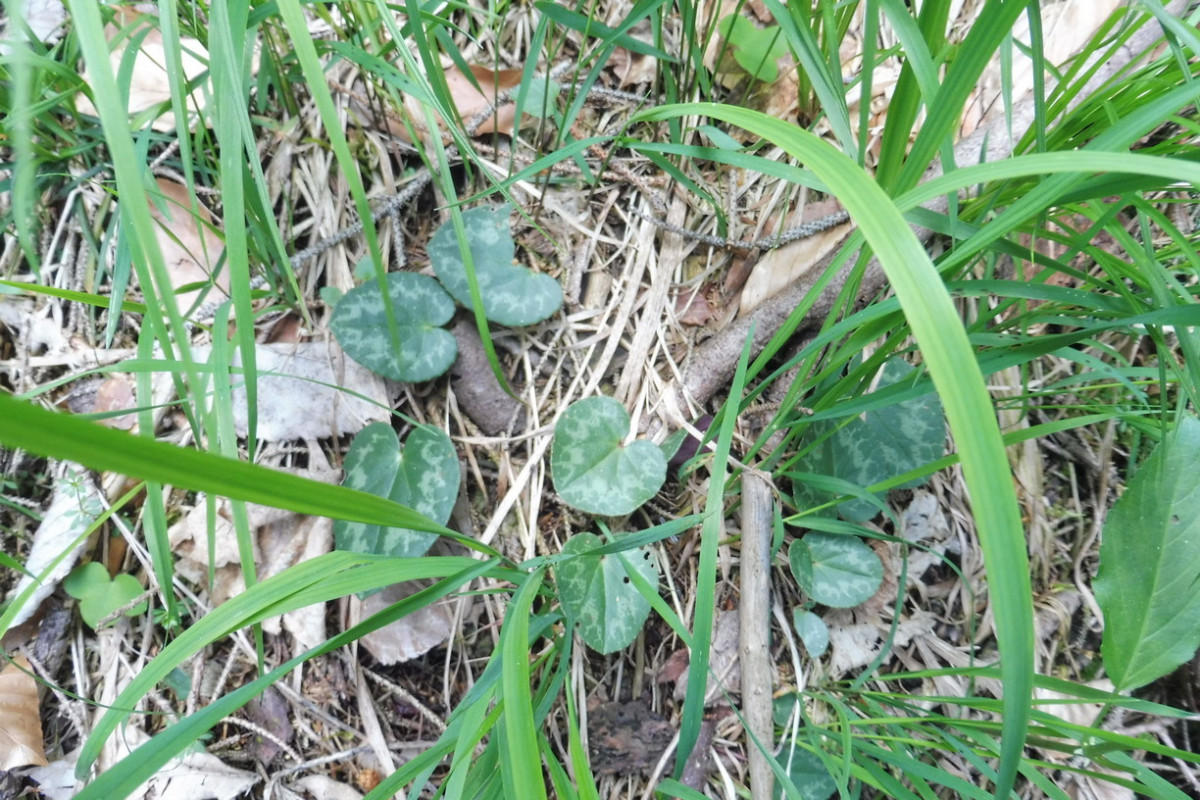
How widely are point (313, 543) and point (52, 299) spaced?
0.70 metres

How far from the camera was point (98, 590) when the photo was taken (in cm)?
102

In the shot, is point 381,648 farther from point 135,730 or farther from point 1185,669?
point 1185,669

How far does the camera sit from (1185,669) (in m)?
1.03

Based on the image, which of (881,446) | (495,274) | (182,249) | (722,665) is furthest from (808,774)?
(182,249)

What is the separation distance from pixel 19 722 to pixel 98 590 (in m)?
0.22

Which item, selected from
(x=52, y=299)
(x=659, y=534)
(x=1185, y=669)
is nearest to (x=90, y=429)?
(x=659, y=534)

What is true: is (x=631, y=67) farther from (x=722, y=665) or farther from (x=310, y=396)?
(x=722, y=665)

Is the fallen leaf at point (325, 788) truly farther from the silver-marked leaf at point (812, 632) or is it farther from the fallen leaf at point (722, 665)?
the silver-marked leaf at point (812, 632)

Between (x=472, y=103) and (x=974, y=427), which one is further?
(x=472, y=103)

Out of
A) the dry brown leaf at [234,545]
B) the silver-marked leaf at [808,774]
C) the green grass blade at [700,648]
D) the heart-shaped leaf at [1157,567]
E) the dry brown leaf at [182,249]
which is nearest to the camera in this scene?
the green grass blade at [700,648]

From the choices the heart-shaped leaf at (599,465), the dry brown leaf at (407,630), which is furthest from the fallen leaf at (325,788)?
the heart-shaped leaf at (599,465)

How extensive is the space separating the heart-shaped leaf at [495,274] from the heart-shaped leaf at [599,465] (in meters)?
0.19

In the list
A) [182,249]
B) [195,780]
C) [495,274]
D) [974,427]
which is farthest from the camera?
[182,249]

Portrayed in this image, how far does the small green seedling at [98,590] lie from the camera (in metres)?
1.02
